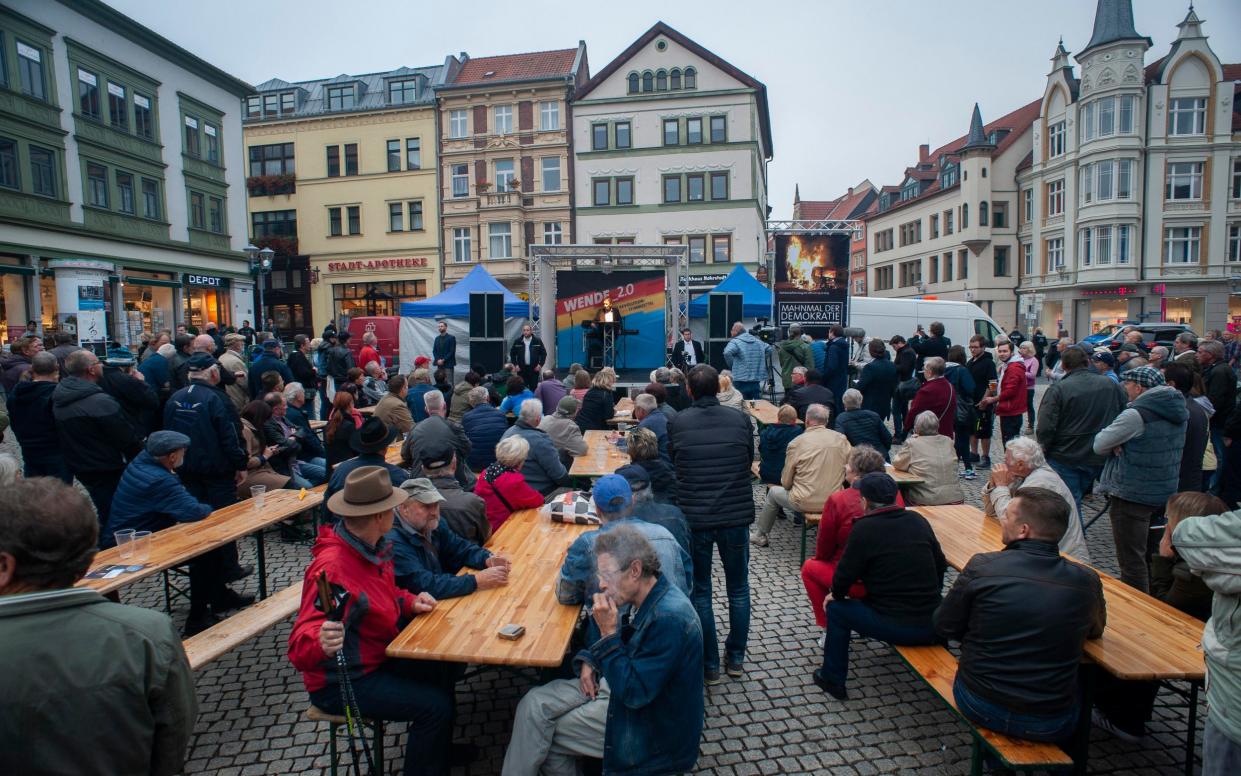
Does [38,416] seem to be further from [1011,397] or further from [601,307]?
[601,307]

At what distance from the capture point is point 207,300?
89.4 feet

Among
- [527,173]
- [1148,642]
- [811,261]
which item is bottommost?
[1148,642]

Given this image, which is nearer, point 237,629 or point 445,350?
point 237,629

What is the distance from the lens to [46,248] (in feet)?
66.4

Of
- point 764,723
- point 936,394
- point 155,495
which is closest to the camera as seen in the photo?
point 764,723

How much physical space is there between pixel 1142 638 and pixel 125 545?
210 inches

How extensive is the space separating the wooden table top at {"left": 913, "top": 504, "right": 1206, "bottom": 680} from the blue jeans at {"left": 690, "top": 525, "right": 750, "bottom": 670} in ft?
4.08

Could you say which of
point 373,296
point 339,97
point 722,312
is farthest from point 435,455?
point 339,97

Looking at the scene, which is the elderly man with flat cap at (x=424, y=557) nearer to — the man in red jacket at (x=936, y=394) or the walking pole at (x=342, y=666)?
the walking pole at (x=342, y=666)

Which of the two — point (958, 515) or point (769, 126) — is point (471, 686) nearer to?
point (958, 515)

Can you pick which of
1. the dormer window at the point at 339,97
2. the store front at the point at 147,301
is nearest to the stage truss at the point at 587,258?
the store front at the point at 147,301

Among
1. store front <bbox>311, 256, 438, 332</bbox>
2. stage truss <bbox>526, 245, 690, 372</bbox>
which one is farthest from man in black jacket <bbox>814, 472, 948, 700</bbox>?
store front <bbox>311, 256, 438, 332</bbox>

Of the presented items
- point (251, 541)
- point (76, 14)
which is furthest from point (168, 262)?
point (251, 541)

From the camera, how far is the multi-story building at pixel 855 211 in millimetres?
57875
